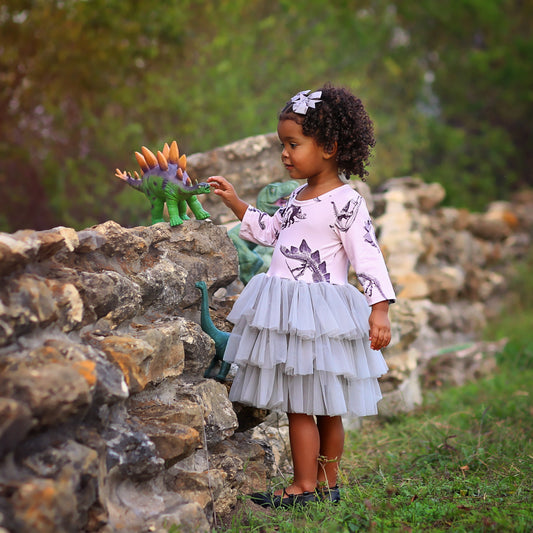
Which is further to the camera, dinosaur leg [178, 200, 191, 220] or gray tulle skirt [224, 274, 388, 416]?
dinosaur leg [178, 200, 191, 220]

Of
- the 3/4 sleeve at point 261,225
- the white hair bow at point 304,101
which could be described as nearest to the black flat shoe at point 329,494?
the 3/4 sleeve at point 261,225

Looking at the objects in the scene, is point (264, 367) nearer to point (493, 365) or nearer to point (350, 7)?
point (493, 365)

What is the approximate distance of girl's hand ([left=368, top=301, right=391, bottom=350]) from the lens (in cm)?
254

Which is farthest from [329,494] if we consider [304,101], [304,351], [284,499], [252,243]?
[304,101]

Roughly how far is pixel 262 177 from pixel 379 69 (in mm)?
8655

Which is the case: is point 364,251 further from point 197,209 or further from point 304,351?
point 197,209

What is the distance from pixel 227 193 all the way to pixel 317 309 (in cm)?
72

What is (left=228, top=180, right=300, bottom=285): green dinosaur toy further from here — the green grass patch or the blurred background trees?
the blurred background trees

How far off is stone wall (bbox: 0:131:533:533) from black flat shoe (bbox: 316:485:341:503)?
10.4 inches

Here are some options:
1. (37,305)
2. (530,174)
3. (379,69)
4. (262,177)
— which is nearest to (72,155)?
(262,177)

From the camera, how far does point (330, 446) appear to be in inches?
107

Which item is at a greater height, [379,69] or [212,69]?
[379,69]

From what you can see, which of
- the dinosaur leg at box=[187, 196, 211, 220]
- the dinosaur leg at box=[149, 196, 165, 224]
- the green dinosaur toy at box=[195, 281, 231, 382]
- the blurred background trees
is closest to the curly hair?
the dinosaur leg at box=[187, 196, 211, 220]

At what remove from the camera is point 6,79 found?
21.3 feet
